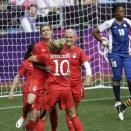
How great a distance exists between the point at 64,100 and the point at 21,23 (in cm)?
904

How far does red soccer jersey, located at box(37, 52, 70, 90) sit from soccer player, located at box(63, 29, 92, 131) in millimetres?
294

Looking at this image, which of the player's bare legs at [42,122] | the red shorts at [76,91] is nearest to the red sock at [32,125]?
the player's bare legs at [42,122]

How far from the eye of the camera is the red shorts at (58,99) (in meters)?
10.3

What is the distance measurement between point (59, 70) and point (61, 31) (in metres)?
8.21

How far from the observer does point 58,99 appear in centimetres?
1034

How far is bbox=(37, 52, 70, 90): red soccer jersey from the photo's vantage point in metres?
10.2

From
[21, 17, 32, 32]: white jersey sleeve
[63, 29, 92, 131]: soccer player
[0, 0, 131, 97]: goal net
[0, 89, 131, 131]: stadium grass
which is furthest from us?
[21, 17, 32, 32]: white jersey sleeve

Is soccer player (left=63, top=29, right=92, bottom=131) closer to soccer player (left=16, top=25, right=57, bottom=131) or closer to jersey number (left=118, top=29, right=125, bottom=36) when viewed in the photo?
soccer player (left=16, top=25, right=57, bottom=131)

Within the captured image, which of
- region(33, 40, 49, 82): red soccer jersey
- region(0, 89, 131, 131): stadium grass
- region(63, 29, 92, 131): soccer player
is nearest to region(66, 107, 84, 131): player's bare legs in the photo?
region(63, 29, 92, 131): soccer player

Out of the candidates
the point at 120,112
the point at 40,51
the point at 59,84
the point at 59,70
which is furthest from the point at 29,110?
the point at 120,112

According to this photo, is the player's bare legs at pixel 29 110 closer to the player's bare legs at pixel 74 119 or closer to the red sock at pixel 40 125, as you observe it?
the red sock at pixel 40 125

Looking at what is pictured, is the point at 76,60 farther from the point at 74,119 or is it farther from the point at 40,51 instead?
the point at 74,119

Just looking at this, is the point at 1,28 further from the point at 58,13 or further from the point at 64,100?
the point at 64,100

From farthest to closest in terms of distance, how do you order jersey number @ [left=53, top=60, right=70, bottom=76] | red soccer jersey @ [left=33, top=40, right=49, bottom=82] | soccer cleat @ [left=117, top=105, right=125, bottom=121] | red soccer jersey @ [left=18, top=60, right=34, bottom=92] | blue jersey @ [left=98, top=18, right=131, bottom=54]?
blue jersey @ [left=98, top=18, right=131, bottom=54], soccer cleat @ [left=117, top=105, right=125, bottom=121], red soccer jersey @ [left=18, top=60, right=34, bottom=92], red soccer jersey @ [left=33, top=40, right=49, bottom=82], jersey number @ [left=53, top=60, right=70, bottom=76]
